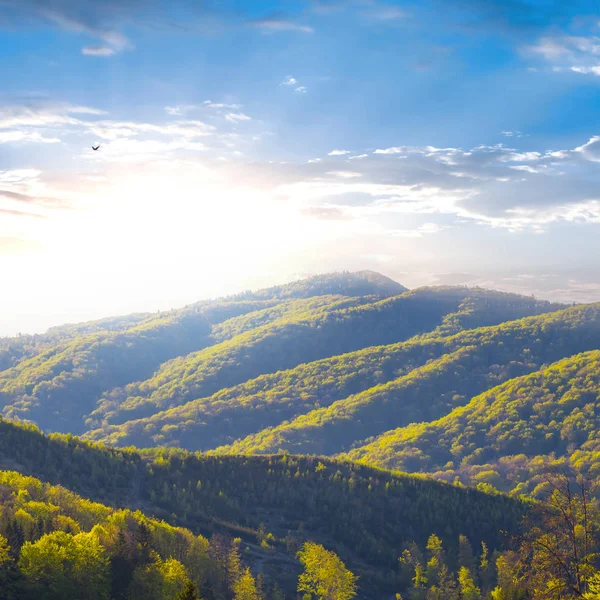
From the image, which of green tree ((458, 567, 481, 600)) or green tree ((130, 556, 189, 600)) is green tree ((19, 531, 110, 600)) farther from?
green tree ((458, 567, 481, 600))

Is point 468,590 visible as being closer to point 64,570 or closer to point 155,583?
point 155,583

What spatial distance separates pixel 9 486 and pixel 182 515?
58.3 m

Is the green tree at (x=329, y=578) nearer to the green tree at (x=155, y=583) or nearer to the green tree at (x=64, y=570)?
the green tree at (x=155, y=583)

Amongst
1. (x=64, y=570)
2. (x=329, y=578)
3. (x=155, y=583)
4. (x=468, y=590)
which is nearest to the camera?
(x=64, y=570)

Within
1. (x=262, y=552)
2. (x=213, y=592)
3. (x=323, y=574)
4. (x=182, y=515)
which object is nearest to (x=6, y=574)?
(x=213, y=592)

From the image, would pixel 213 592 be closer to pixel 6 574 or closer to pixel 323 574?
pixel 323 574

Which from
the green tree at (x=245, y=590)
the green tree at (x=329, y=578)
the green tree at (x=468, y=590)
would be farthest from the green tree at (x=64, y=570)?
the green tree at (x=468, y=590)

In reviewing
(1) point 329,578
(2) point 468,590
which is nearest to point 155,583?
(1) point 329,578

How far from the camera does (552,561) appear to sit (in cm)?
5897

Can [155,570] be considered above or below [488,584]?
above

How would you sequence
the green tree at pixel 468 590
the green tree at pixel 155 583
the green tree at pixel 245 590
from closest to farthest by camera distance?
the green tree at pixel 155 583 < the green tree at pixel 245 590 < the green tree at pixel 468 590

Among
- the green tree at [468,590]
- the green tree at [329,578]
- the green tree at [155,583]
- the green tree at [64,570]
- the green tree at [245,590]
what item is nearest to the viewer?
the green tree at [64,570]

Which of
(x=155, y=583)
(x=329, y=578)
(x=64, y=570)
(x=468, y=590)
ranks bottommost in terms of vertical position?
(x=468, y=590)

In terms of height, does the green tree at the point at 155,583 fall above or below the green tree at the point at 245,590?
above
